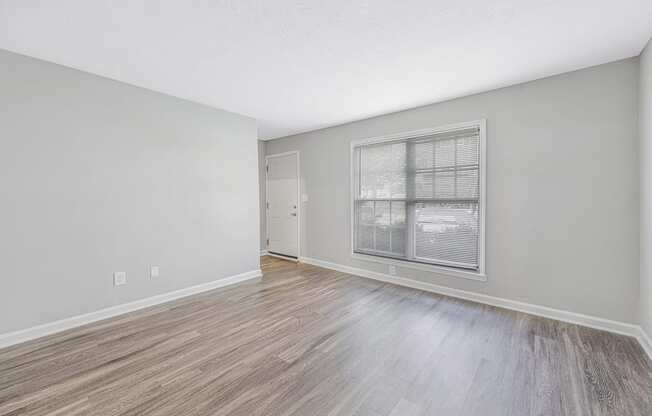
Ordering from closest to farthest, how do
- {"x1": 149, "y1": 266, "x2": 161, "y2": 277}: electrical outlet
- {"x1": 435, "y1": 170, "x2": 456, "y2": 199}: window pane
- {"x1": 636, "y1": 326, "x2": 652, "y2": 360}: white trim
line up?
{"x1": 636, "y1": 326, "x2": 652, "y2": 360}: white trim, {"x1": 149, "y1": 266, "x2": 161, "y2": 277}: electrical outlet, {"x1": 435, "y1": 170, "x2": 456, "y2": 199}: window pane

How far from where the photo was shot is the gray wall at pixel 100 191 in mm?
2379

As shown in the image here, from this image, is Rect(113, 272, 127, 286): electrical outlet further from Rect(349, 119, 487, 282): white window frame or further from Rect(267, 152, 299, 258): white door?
Rect(349, 119, 487, 282): white window frame

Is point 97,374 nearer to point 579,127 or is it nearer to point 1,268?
point 1,268

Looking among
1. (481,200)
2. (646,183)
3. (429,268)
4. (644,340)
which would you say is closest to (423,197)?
(481,200)

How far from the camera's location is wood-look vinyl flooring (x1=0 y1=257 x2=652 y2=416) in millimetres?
1665

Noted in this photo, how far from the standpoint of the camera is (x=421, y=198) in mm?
3758

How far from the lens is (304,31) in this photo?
2.08 meters

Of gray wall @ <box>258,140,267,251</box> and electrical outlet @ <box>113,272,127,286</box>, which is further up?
gray wall @ <box>258,140,267,251</box>

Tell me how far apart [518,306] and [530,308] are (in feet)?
0.35

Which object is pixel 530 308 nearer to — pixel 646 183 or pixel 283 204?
pixel 646 183

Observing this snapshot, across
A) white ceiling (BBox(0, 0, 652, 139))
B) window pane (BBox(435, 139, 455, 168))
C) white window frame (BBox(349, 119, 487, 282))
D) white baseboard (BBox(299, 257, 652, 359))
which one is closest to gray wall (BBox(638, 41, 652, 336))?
white baseboard (BBox(299, 257, 652, 359))

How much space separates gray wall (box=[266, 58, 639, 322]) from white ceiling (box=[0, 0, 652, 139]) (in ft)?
0.86

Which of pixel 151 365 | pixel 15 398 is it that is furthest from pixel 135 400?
pixel 15 398

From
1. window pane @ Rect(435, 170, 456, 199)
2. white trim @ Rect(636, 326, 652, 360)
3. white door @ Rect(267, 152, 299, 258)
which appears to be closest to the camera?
white trim @ Rect(636, 326, 652, 360)
